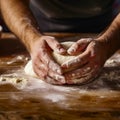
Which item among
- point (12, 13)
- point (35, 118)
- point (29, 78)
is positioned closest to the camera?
point (35, 118)

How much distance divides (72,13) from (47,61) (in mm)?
542

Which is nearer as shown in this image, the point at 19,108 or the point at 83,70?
the point at 19,108

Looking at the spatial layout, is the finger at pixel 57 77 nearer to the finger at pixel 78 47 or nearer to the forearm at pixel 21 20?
the finger at pixel 78 47

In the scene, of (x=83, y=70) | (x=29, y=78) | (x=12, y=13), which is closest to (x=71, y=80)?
(x=83, y=70)

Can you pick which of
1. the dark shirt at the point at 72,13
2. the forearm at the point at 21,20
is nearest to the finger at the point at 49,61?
the forearm at the point at 21,20

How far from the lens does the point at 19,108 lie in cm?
100

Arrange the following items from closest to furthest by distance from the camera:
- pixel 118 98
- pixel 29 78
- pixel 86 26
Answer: pixel 118 98 → pixel 29 78 → pixel 86 26

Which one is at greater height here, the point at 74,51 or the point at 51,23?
the point at 74,51

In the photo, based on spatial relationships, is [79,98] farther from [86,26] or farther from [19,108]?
[86,26]

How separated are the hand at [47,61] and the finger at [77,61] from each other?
1.0 inches

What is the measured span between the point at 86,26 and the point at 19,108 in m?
0.77

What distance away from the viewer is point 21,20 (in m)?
1.41

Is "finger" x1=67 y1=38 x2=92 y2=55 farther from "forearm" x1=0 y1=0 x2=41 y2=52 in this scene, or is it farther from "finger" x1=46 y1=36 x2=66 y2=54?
"forearm" x1=0 y1=0 x2=41 y2=52

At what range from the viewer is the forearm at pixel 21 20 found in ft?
4.32
